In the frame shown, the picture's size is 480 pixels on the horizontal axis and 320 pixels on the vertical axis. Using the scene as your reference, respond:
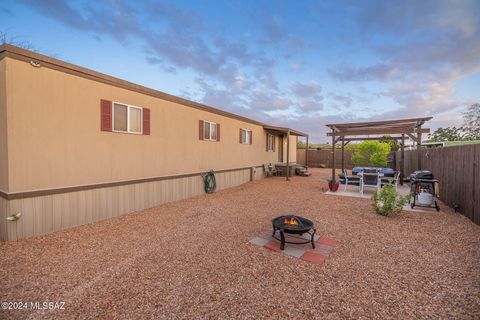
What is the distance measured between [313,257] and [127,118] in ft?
18.9

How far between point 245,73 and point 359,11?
936cm

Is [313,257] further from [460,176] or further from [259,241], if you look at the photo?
[460,176]

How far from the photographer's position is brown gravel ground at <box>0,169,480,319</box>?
6.97 feet

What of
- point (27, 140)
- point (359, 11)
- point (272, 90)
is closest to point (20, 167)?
point (27, 140)

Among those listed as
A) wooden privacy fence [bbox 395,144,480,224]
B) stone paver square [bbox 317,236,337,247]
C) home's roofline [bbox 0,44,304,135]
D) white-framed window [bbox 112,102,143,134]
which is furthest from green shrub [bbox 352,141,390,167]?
white-framed window [bbox 112,102,143,134]

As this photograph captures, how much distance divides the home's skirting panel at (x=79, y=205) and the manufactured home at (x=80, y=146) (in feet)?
0.05

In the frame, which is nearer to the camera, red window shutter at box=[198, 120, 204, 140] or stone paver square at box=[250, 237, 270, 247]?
stone paver square at box=[250, 237, 270, 247]

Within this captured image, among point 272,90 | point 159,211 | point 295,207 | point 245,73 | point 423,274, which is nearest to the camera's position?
point 423,274

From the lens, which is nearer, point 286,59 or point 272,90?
point 286,59

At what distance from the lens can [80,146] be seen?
186 inches

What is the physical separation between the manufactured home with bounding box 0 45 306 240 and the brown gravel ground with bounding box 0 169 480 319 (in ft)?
2.13

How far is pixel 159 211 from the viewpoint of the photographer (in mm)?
5980

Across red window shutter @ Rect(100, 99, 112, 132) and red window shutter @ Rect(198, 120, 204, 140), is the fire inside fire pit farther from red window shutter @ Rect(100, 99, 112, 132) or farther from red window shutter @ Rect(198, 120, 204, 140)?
red window shutter @ Rect(198, 120, 204, 140)

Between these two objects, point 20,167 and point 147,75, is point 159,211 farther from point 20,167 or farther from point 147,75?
point 147,75
